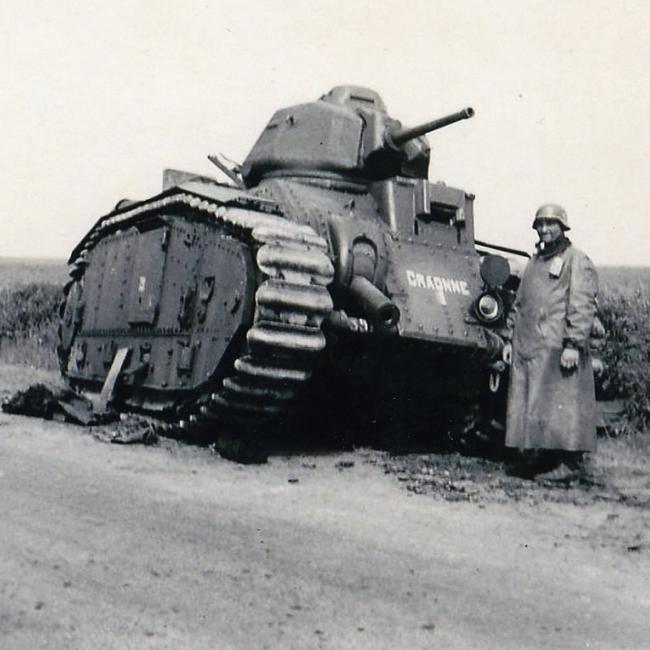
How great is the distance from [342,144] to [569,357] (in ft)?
12.2

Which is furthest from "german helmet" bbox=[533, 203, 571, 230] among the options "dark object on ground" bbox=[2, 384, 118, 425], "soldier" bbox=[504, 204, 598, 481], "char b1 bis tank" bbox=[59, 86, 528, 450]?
"dark object on ground" bbox=[2, 384, 118, 425]

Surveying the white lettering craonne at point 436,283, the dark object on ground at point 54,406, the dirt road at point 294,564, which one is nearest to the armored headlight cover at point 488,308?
the white lettering craonne at point 436,283

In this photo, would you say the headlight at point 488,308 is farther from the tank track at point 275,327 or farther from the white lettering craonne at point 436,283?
the tank track at point 275,327

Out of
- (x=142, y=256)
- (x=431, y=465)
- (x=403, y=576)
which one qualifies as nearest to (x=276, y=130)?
(x=142, y=256)

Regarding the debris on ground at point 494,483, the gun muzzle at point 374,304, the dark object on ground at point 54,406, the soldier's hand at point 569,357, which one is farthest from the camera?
the dark object on ground at point 54,406

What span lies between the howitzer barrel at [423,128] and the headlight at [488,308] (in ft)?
5.34

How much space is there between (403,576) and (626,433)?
644 centimetres

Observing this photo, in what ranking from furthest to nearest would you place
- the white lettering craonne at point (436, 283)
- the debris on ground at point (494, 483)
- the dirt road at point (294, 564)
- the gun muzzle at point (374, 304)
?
1. the white lettering craonne at point (436, 283)
2. the gun muzzle at point (374, 304)
3. the debris on ground at point (494, 483)
4. the dirt road at point (294, 564)

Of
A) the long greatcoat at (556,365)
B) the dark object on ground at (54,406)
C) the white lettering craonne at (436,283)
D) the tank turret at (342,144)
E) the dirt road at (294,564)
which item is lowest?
the dirt road at (294,564)

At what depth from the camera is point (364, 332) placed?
777cm

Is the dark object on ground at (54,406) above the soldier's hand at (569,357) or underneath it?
underneath

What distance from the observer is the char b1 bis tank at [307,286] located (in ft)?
23.7

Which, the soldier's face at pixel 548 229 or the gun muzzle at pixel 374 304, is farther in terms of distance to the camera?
the gun muzzle at pixel 374 304

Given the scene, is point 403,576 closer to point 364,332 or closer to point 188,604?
point 188,604
